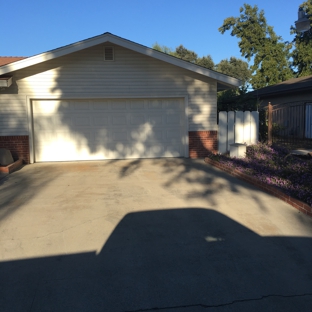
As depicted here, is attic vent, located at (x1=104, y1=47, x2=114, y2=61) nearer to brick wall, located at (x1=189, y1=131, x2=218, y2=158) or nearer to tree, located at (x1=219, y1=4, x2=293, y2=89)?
brick wall, located at (x1=189, y1=131, x2=218, y2=158)

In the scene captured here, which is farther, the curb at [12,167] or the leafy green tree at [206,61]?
the leafy green tree at [206,61]

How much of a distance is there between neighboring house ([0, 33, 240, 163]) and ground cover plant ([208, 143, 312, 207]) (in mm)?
1725

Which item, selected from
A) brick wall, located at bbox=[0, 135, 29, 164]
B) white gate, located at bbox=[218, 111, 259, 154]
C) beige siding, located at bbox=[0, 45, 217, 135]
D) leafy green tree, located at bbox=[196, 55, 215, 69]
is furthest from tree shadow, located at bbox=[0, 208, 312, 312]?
leafy green tree, located at bbox=[196, 55, 215, 69]

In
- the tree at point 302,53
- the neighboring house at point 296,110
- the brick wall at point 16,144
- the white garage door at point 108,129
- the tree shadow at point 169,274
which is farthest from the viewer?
the tree at point 302,53

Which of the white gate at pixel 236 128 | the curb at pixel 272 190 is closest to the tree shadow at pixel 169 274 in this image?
the curb at pixel 272 190

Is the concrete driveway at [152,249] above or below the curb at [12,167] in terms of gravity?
below

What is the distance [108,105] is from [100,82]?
82cm

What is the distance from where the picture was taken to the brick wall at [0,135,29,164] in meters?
11.2

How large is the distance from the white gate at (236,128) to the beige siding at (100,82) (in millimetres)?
881

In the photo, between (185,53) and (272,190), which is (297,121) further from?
(185,53)

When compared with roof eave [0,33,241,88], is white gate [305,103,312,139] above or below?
below

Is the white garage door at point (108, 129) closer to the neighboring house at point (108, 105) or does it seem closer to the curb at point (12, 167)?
the neighboring house at point (108, 105)

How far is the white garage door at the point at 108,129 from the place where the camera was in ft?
37.7

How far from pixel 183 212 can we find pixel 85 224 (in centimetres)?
172
